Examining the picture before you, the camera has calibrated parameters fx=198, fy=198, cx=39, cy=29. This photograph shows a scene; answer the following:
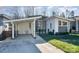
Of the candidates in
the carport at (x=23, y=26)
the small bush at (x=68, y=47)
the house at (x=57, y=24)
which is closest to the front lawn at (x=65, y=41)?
the small bush at (x=68, y=47)

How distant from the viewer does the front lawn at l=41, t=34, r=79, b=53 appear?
338 centimetres

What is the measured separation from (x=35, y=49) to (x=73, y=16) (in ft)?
2.90

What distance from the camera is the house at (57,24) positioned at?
11.4 ft

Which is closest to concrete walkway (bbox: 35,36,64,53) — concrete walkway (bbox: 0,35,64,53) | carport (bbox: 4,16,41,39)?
concrete walkway (bbox: 0,35,64,53)

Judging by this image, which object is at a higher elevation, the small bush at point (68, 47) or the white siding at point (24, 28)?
the white siding at point (24, 28)

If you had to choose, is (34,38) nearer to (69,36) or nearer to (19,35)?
(19,35)

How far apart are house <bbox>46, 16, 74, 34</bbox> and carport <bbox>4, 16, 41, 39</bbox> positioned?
0.82 feet

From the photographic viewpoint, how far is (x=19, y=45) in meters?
3.45

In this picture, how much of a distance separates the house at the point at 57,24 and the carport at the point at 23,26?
0.25m

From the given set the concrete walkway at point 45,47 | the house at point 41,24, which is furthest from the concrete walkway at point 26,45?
the house at point 41,24

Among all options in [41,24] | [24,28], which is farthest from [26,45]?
[41,24]

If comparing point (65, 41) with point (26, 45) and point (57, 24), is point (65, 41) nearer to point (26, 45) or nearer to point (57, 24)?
point (57, 24)

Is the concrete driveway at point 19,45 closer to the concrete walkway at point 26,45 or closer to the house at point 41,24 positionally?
the concrete walkway at point 26,45

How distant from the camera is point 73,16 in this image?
3482 mm
